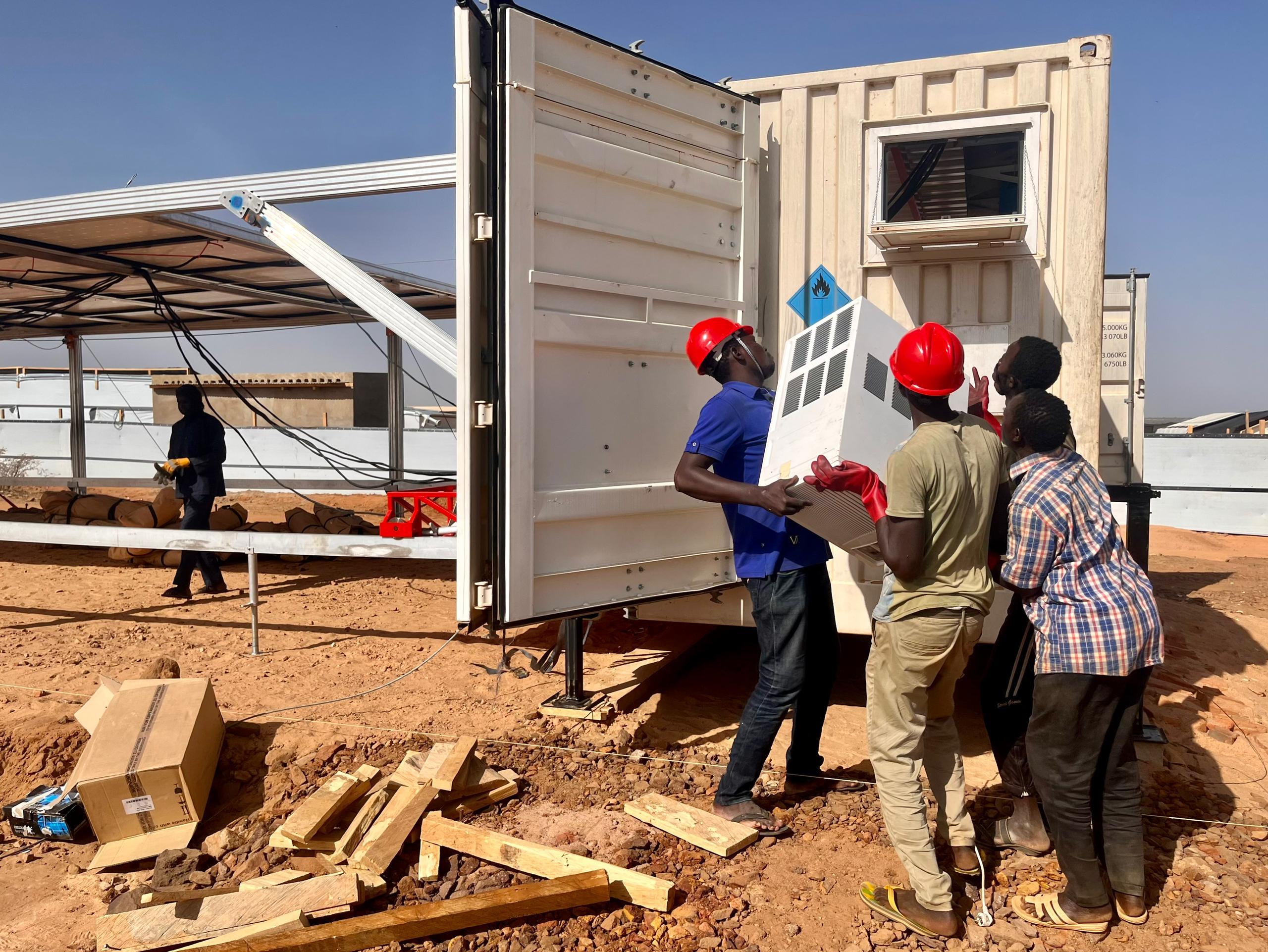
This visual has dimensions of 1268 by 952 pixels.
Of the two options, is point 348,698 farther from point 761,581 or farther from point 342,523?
point 342,523

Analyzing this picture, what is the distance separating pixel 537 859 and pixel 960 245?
3310mm

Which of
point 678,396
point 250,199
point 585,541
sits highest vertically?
point 250,199

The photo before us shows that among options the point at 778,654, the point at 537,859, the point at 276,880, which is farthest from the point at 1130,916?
the point at 276,880

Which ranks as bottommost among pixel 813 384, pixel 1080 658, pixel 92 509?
pixel 92 509

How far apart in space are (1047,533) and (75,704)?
506 centimetres

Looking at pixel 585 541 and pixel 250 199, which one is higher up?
pixel 250 199

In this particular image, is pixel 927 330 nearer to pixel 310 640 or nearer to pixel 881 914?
pixel 881 914

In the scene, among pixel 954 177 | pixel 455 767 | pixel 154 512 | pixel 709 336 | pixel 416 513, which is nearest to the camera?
pixel 455 767

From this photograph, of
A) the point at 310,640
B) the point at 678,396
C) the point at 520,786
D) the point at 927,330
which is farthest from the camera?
the point at 310,640

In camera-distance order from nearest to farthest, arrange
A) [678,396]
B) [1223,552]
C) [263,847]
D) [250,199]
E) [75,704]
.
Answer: [263,847]
[678,396]
[75,704]
[250,199]
[1223,552]

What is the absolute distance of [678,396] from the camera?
447cm

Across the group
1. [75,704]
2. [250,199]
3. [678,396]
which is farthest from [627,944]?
[250,199]

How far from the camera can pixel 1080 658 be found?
9.14ft

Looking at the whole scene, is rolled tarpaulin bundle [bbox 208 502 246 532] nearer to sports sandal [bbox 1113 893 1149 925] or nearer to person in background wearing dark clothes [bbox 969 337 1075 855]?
person in background wearing dark clothes [bbox 969 337 1075 855]
